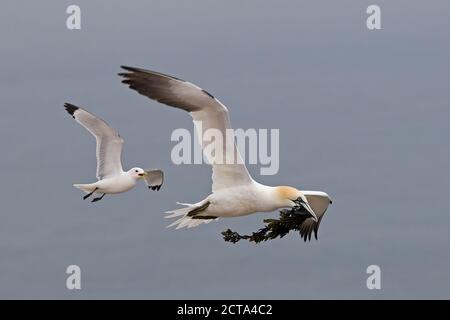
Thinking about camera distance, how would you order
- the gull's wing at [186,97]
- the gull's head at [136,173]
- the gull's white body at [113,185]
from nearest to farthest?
the gull's wing at [186,97], the gull's white body at [113,185], the gull's head at [136,173]

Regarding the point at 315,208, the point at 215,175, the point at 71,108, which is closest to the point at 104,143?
the point at 71,108

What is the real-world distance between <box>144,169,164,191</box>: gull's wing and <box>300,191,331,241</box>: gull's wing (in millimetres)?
5883

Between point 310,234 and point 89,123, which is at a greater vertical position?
point 89,123

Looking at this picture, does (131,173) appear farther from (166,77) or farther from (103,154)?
(166,77)

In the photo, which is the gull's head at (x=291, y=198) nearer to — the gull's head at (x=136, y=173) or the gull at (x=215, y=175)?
the gull at (x=215, y=175)

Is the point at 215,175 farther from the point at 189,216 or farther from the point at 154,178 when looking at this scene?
the point at 154,178

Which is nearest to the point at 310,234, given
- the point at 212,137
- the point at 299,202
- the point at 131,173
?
the point at 299,202

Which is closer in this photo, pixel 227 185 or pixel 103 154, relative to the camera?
pixel 227 185

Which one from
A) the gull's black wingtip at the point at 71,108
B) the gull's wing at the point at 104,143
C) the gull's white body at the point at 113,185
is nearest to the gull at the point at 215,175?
the gull's white body at the point at 113,185

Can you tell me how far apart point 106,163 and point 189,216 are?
7.23 meters

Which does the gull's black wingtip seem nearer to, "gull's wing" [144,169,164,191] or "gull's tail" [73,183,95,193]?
"gull's tail" [73,183,95,193]

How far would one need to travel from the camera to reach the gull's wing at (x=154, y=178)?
26.6 m

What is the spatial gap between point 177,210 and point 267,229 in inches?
58.2

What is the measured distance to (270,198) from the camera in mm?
18906
